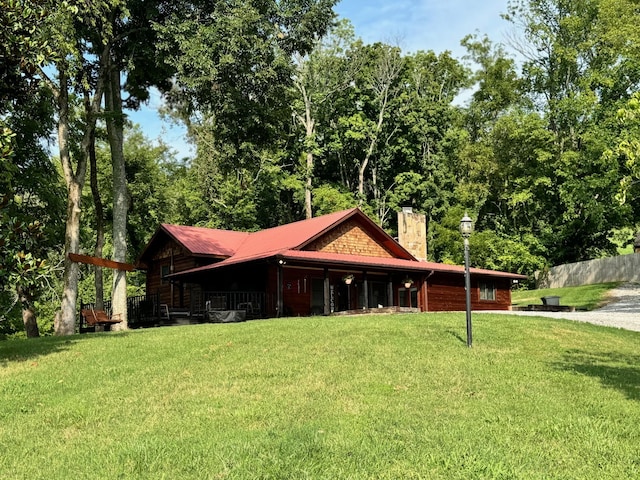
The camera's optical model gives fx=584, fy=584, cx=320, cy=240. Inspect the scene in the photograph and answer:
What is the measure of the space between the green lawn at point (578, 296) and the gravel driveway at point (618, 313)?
2.11 ft

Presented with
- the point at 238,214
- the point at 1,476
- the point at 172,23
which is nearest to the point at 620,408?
the point at 1,476

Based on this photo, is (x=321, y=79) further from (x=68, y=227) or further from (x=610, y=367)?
(x=610, y=367)

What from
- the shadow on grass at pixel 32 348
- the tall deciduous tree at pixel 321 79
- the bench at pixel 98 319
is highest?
the tall deciduous tree at pixel 321 79

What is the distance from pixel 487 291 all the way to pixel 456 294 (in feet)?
7.21

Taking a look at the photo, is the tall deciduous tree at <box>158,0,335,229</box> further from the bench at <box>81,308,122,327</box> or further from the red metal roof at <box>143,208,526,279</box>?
the bench at <box>81,308,122,327</box>

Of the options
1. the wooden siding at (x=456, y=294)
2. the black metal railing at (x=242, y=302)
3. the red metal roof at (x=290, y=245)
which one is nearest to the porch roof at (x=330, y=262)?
the red metal roof at (x=290, y=245)

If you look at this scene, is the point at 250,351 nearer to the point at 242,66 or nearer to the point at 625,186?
the point at 625,186

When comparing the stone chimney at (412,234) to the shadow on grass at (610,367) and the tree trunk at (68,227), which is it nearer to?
the tree trunk at (68,227)

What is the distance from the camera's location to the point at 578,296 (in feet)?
113

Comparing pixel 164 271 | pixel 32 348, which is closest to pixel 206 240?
pixel 164 271

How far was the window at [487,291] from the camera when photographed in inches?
1234

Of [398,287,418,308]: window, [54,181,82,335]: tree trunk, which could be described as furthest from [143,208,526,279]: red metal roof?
[54,181,82,335]: tree trunk

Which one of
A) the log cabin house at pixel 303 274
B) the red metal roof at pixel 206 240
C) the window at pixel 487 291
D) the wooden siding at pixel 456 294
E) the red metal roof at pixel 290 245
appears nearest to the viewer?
the red metal roof at pixel 290 245

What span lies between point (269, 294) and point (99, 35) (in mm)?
12062
